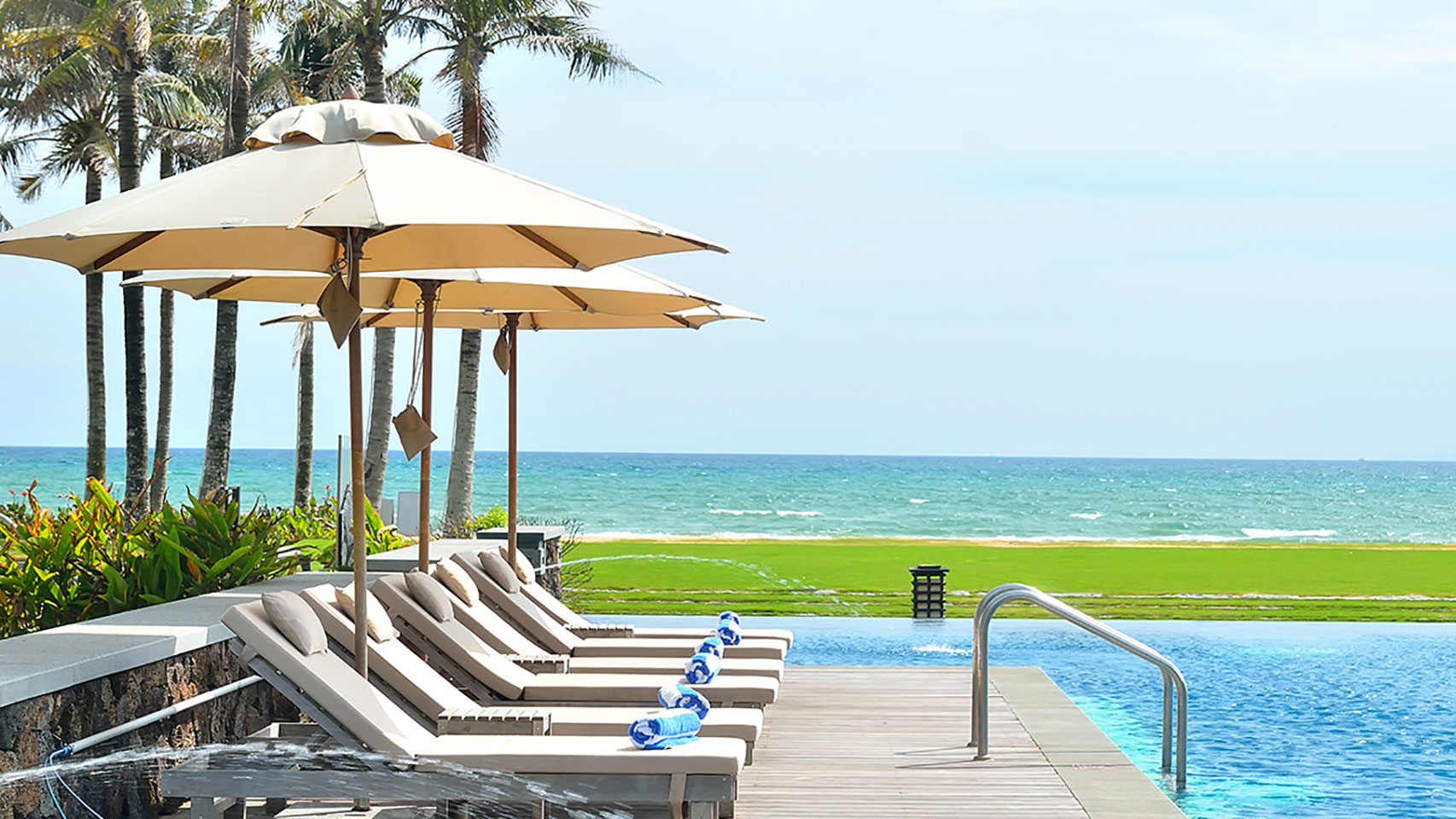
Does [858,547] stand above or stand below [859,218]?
below

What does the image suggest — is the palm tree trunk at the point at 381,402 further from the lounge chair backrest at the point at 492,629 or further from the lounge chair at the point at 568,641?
the lounge chair backrest at the point at 492,629

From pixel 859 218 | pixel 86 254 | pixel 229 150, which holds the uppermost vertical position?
pixel 859 218

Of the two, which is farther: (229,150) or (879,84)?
(879,84)

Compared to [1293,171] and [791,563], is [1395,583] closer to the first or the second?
[791,563]

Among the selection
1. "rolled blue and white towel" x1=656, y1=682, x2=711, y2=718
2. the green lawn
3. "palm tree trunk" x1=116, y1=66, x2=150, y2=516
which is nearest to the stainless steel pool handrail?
"rolled blue and white towel" x1=656, y1=682, x2=711, y2=718

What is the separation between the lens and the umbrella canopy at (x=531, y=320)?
28.6 feet

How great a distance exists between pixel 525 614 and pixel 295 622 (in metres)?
2.71

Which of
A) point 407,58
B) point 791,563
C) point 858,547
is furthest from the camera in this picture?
point 858,547

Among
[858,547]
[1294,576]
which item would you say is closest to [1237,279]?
[858,547]

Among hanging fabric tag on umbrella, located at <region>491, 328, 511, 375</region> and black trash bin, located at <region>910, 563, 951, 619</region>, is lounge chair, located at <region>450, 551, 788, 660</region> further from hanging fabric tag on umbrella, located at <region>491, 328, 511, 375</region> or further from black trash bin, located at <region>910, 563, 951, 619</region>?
black trash bin, located at <region>910, 563, 951, 619</region>

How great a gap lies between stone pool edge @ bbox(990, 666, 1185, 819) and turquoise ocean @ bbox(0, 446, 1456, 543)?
120 feet

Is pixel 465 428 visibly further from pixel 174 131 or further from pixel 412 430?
pixel 174 131

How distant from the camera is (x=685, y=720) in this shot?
5047 millimetres

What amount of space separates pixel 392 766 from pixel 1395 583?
64.4ft
